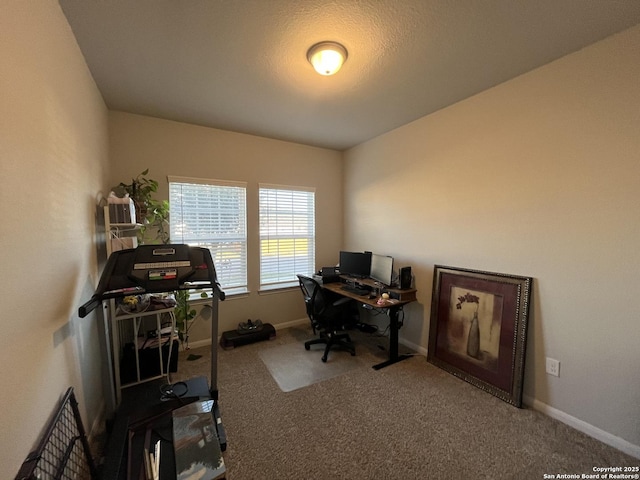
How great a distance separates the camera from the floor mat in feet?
8.33

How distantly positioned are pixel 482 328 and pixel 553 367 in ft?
1.73

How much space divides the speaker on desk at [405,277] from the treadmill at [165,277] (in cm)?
196

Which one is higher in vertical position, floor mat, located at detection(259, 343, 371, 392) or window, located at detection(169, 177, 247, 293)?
window, located at detection(169, 177, 247, 293)

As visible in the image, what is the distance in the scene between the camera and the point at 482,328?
2.41 m

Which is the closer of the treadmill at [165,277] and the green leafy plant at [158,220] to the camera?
the treadmill at [165,277]

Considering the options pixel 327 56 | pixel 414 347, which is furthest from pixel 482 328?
pixel 327 56

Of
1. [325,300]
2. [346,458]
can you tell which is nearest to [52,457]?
[346,458]

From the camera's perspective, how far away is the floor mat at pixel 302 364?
8.33 ft

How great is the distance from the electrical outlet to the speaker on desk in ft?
4.29

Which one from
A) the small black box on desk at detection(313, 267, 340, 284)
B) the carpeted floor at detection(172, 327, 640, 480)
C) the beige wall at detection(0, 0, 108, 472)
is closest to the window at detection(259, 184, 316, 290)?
the small black box on desk at detection(313, 267, 340, 284)

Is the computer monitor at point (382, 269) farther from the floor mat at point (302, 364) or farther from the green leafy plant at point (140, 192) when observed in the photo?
the green leafy plant at point (140, 192)

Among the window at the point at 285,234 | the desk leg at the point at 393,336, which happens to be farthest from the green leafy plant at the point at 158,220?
the desk leg at the point at 393,336

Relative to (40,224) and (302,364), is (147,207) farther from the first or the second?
(302,364)

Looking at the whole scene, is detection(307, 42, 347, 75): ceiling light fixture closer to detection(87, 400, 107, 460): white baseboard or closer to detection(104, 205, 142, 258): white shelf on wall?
detection(104, 205, 142, 258): white shelf on wall
